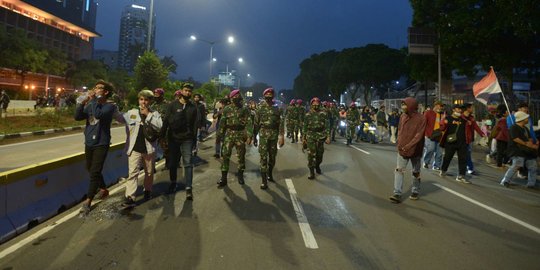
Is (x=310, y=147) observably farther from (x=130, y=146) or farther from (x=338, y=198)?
(x=130, y=146)

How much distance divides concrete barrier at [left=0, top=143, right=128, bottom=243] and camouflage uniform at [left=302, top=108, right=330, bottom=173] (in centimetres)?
474

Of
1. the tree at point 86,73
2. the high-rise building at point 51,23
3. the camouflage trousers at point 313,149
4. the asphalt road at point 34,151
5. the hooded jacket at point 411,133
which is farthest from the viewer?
the high-rise building at point 51,23

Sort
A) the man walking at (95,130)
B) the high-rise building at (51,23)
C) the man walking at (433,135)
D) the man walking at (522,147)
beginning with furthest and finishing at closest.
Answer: the high-rise building at (51,23) → the man walking at (433,135) → the man walking at (522,147) → the man walking at (95,130)

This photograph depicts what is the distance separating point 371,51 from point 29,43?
47.4 meters

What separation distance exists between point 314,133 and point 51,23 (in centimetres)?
7243

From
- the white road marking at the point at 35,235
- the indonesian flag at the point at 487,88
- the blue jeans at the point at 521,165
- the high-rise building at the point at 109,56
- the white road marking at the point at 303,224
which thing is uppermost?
the high-rise building at the point at 109,56

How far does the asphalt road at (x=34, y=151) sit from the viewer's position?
1034 cm

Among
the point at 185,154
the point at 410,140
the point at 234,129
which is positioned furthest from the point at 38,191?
the point at 410,140

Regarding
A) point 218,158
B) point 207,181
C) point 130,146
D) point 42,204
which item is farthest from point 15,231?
point 218,158

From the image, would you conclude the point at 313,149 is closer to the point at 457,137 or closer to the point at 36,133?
the point at 457,137

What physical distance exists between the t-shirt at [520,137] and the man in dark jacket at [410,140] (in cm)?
320

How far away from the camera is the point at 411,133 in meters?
6.59

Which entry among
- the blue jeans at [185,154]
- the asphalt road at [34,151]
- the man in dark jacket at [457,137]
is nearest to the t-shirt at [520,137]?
the man in dark jacket at [457,137]

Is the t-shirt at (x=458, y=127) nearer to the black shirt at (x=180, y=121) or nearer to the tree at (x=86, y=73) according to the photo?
the black shirt at (x=180, y=121)
